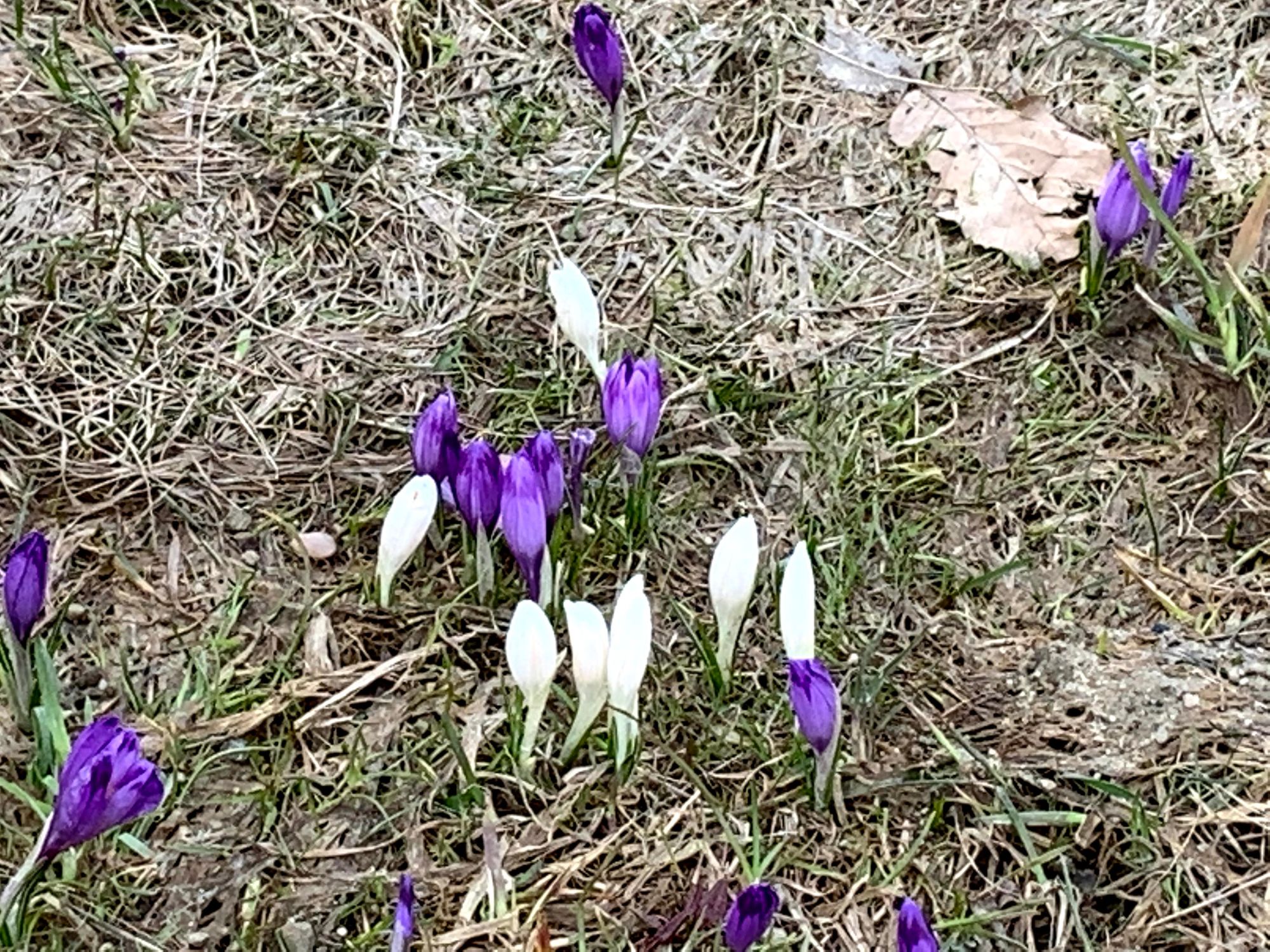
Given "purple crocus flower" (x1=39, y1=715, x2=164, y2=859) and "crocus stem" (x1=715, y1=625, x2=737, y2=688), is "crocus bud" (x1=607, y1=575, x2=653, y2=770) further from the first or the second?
"purple crocus flower" (x1=39, y1=715, x2=164, y2=859)

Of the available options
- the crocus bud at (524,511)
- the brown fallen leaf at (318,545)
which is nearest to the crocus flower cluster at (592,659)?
the crocus bud at (524,511)

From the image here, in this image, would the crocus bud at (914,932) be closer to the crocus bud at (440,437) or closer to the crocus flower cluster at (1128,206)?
the crocus bud at (440,437)

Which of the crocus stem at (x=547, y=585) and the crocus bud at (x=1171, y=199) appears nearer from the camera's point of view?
the crocus stem at (x=547, y=585)

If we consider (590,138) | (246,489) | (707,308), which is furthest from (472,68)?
(246,489)

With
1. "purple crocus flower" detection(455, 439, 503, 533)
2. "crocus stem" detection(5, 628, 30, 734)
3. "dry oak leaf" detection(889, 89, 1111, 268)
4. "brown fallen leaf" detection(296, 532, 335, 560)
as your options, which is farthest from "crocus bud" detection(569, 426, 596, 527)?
"dry oak leaf" detection(889, 89, 1111, 268)

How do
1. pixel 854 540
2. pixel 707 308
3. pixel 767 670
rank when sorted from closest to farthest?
1. pixel 767 670
2. pixel 854 540
3. pixel 707 308

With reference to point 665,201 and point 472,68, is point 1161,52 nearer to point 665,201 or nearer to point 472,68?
point 665,201
